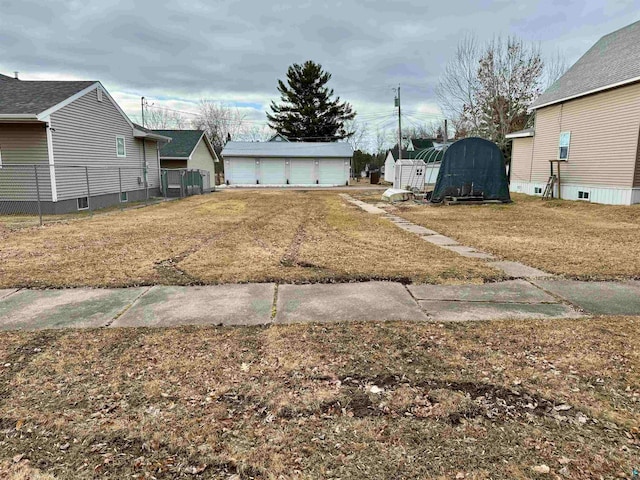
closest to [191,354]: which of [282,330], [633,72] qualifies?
[282,330]

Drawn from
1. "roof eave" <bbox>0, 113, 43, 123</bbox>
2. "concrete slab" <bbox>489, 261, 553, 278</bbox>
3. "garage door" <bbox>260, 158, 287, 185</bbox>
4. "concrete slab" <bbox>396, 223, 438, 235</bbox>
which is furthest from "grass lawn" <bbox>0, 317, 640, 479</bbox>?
"garage door" <bbox>260, 158, 287, 185</bbox>

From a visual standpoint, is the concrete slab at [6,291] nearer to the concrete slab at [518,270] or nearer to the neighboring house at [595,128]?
the concrete slab at [518,270]

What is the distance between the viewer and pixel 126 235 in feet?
29.8

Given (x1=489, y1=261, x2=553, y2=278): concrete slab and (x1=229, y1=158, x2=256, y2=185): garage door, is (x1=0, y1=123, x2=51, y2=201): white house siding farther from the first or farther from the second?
(x1=229, y1=158, x2=256, y2=185): garage door

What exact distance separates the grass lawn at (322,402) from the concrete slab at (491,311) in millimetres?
295

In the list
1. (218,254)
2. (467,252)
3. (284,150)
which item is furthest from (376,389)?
(284,150)

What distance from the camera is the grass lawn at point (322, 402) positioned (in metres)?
2.00

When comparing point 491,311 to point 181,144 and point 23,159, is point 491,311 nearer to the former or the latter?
point 23,159

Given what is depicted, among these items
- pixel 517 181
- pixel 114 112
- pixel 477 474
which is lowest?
pixel 477 474

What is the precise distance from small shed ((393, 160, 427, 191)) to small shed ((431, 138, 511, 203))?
12.4 m

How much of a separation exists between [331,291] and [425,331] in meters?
1.46

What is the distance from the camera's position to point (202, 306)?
4.28 meters

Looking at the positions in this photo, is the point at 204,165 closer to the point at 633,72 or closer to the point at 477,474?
the point at 633,72

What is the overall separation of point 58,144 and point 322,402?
15.2 metres
